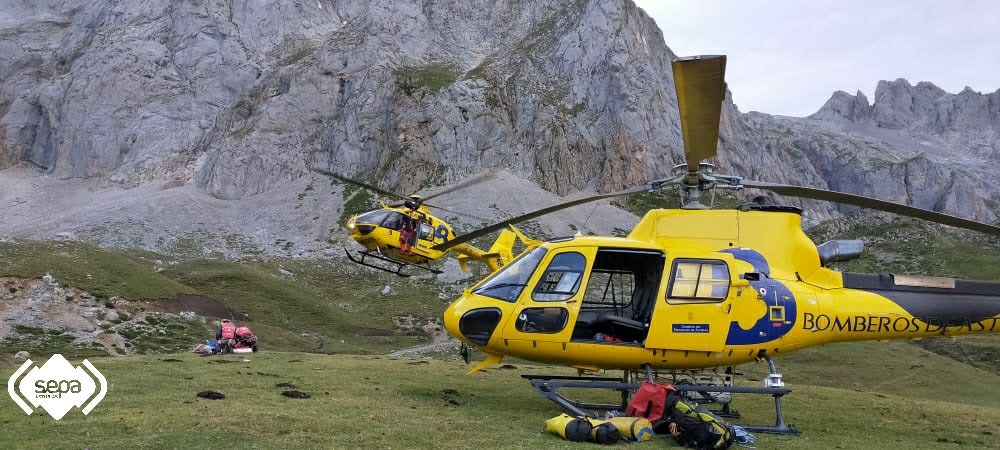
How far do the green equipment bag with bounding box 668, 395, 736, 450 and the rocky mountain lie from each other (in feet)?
236

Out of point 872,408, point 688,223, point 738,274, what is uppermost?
point 688,223

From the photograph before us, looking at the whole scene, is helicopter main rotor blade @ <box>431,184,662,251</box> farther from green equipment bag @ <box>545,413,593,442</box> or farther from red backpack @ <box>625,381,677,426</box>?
green equipment bag @ <box>545,413,593,442</box>

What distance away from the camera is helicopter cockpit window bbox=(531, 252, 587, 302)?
12805mm

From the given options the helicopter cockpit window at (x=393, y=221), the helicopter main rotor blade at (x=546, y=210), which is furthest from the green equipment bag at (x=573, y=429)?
the helicopter cockpit window at (x=393, y=221)

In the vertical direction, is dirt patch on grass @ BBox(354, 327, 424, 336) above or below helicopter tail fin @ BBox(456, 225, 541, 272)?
below

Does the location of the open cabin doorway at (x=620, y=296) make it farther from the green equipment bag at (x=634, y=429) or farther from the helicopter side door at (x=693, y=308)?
the green equipment bag at (x=634, y=429)

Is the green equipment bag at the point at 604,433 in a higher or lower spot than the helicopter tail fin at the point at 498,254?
lower

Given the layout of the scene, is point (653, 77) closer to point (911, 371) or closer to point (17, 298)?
point (911, 371)

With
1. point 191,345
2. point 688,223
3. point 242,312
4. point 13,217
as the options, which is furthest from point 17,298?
point 13,217

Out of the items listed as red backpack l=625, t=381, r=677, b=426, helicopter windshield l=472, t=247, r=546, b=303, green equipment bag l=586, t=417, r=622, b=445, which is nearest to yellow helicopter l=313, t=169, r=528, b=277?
helicopter windshield l=472, t=247, r=546, b=303

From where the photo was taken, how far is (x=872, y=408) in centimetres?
1568

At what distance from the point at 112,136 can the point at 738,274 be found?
110367mm

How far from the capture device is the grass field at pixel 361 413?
29.5 ft

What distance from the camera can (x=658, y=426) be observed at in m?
10.6
